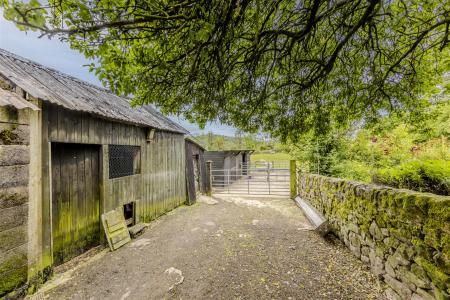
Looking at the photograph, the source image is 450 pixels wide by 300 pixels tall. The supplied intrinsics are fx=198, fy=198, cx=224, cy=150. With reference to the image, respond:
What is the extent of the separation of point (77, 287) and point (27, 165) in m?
Answer: 2.13

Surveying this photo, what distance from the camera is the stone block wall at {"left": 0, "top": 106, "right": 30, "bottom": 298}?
276 cm

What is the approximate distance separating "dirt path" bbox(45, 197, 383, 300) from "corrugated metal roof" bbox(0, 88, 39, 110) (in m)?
2.91

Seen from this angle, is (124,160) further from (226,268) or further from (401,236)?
(401,236)

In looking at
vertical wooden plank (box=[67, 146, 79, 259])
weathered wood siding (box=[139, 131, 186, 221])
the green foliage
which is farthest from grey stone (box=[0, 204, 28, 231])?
the green foliage

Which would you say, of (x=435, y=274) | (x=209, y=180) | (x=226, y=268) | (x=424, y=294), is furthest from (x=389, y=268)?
(x=209, y=180)

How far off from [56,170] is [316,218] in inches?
253

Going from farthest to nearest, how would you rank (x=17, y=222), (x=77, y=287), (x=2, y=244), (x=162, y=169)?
(x=162, y=169)
(x=77, y=287)
(x=17, y=222)
(x=2, y=244)

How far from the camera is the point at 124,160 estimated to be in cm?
565

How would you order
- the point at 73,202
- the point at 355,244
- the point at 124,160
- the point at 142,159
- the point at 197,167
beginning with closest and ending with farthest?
1. the point at 355,244
2. the point at 73,202
3. the point at 124,160
4. the point at 142,159
5. the point at 197,167

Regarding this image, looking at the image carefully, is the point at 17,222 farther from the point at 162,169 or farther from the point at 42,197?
the point at 162,169

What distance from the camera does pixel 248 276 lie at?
3416 millimetres

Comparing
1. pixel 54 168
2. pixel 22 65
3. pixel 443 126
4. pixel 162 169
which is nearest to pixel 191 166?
pixel 162 169

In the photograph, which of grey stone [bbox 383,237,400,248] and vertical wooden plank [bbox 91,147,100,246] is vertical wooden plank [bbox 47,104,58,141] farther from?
grey stone [bbox 383,237,400,248]

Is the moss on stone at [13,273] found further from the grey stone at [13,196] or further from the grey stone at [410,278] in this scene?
the grey stone at [410,278]
